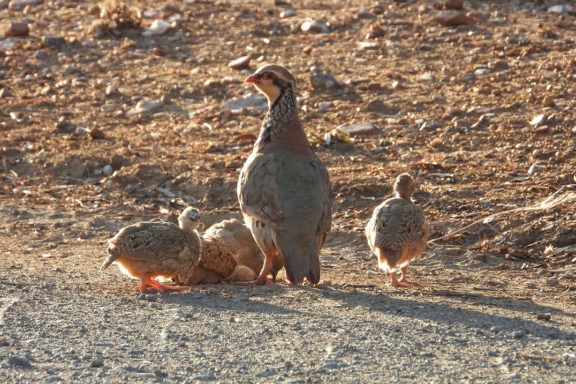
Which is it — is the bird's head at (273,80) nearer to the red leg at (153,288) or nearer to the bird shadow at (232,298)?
the bird shadow at (232,298)

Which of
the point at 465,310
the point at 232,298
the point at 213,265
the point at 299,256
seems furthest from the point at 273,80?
the point at 465,310

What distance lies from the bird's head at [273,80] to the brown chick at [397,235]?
5.31ft

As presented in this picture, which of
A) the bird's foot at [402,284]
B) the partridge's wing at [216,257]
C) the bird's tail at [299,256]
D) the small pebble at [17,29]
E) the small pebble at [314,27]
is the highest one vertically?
the bird's tail at [299,256]

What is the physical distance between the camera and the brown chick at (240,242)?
1015 cm

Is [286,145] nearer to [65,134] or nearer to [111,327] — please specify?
[111,327]

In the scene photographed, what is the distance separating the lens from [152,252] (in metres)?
9.01

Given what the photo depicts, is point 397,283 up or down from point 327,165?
up

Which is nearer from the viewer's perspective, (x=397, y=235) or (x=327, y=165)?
(x=397, y=235)

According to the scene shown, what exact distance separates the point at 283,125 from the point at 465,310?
2.88 meters

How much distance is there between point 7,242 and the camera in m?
11.4

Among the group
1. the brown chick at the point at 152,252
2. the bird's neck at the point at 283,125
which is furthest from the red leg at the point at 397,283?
the brown chick at the point at 152,252

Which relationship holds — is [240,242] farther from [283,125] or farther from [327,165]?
[327,165]

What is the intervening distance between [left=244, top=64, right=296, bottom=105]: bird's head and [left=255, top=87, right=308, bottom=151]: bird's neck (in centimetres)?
5

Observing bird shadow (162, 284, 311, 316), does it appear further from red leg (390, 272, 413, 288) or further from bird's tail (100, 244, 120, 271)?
red leg (390, 272, 413, 288)
